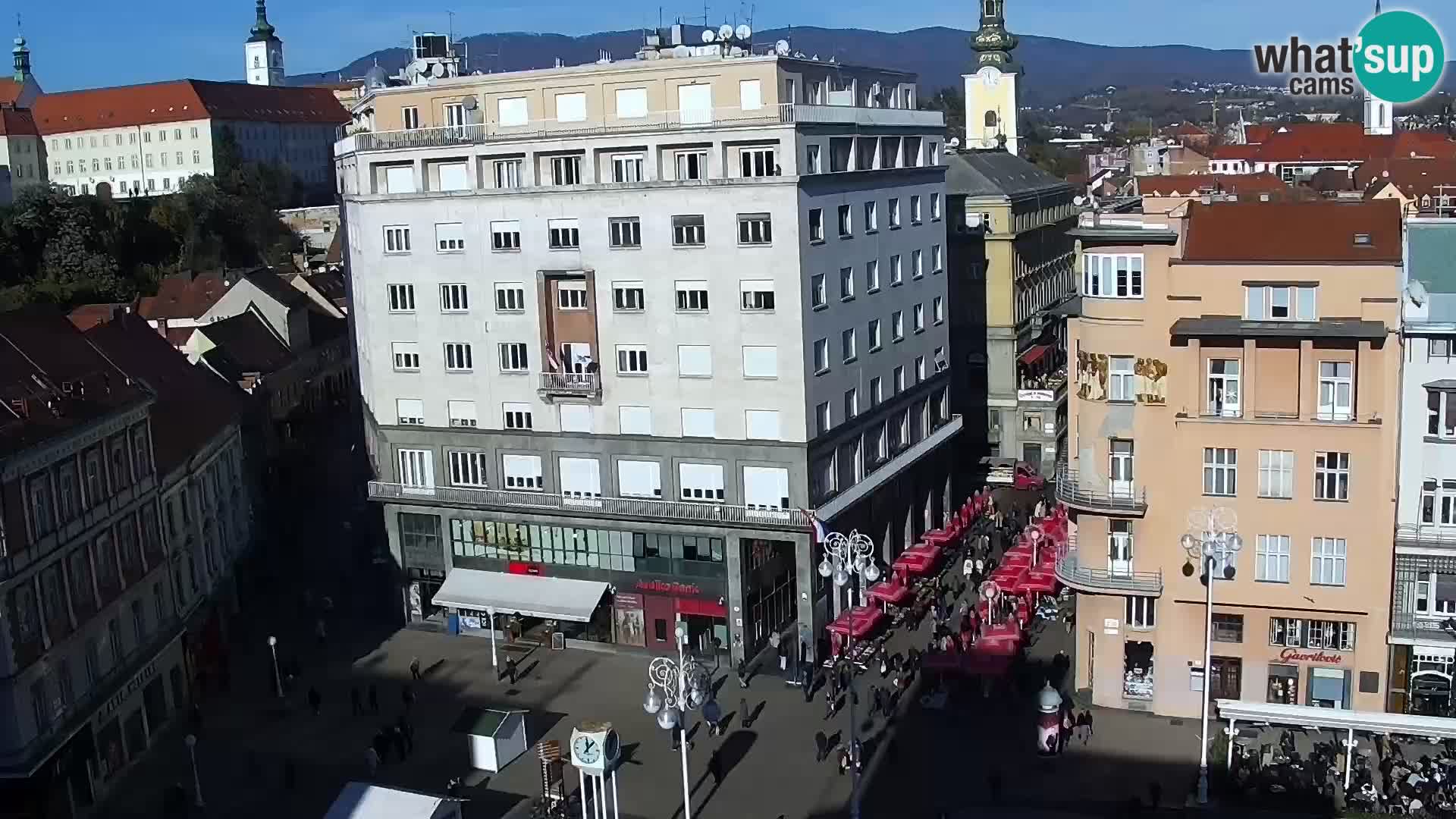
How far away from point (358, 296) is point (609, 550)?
579 inches

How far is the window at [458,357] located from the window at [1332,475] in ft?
95.8

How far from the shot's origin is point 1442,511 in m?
39.3

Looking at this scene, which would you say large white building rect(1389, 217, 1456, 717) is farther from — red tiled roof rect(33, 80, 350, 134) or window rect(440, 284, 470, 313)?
red tiled roof rect(33, 80, 350, 134)

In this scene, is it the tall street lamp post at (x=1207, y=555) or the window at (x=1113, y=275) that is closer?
the tall street lamp post at (x=1207, y=555)

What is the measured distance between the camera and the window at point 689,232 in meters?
48.7

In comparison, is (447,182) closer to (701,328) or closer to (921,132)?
(701,328)

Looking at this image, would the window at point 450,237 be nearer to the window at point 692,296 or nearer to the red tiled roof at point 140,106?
the window at point 692,296

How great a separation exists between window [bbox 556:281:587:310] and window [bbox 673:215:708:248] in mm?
3993

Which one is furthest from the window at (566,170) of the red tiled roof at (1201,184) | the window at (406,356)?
the red tiled roof at (1201,184)

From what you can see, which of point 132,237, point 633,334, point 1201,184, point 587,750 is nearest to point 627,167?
point 633,334

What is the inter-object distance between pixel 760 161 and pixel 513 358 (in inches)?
460

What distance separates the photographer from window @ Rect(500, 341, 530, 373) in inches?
2041

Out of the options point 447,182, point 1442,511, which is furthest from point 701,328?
point 1442,511

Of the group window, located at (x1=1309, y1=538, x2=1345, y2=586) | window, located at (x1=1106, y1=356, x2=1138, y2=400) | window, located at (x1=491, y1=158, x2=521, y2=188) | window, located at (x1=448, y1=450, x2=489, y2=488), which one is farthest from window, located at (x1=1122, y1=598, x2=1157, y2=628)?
window, located at (x1=491, y1=158, x2=521, y2=188)
